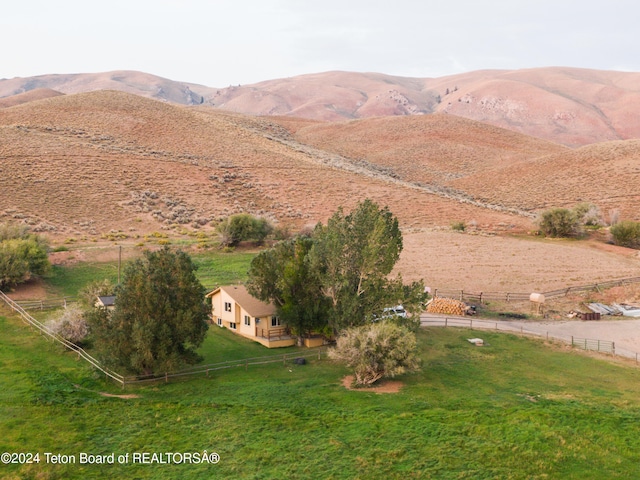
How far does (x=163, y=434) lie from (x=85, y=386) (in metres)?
6.46

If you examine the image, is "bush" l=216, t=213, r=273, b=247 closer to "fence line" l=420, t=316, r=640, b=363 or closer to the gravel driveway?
the gravel driveway

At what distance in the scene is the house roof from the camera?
110ft

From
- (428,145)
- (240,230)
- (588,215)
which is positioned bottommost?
(240,230)

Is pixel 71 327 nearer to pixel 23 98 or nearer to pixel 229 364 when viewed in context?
pixel 229 364

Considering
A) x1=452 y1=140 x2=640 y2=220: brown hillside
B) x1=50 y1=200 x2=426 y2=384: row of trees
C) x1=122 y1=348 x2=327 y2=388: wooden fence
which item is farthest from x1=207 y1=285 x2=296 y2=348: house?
x1=452 y1=140 x2=640 y2=220: brown hillside

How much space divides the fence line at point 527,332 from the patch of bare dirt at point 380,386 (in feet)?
32.8

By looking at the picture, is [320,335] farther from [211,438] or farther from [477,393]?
[211,438]

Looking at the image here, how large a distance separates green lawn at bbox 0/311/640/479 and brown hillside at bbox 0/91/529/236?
40.3 metres

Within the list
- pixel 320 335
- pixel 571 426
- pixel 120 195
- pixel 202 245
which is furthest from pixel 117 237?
pixel 571 426

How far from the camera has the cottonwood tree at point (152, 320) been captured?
26047 millimetres

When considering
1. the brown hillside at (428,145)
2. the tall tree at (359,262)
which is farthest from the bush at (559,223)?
the brown hillside at (428,145)

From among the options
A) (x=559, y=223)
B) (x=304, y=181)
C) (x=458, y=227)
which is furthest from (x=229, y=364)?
(x=304, y=181)

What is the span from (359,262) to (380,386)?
7.03 meters

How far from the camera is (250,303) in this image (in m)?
34.4
